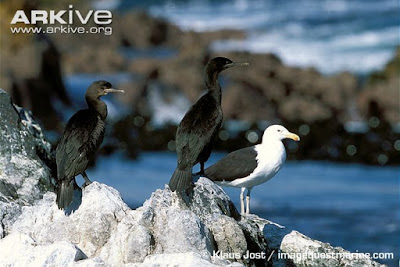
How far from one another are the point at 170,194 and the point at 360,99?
1921cm

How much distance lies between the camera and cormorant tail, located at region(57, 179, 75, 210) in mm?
6363

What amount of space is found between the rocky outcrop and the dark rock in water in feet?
0.79

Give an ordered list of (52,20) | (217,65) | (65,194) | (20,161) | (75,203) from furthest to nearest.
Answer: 1. (52,20)
2. (217,65)
3. (20,161)
4. (75,203)
5. (65,194)

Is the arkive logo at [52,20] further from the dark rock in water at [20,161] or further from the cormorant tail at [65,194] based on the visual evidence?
the cormorant tail at [65,194]

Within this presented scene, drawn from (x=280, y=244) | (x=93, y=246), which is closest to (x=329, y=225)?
(x=280, y=244)

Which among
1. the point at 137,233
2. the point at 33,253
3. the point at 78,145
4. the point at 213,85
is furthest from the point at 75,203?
the point at 213,85

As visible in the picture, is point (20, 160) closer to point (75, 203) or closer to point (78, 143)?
point (78, 143)

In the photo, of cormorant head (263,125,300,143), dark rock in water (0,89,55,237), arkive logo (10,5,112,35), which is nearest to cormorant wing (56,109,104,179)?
dark rock in water (0,89,55,237)

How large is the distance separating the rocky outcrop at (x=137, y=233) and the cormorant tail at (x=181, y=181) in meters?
0.10

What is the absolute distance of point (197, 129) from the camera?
694 cm

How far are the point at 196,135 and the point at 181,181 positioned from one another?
1.41 feet

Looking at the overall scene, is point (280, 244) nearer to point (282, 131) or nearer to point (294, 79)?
point (282, 131)

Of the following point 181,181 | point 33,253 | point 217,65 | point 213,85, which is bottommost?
point 33,253

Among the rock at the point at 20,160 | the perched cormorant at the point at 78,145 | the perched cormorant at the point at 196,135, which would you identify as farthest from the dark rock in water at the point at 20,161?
the perched cormorant at the point at 196,135
